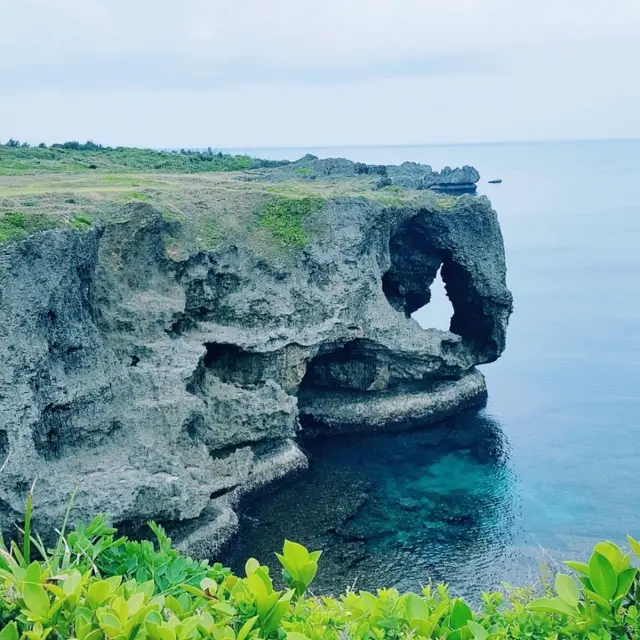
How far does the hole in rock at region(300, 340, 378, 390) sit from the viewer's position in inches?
1497

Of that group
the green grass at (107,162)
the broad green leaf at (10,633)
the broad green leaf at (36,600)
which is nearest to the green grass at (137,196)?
the green grass at (107,162)

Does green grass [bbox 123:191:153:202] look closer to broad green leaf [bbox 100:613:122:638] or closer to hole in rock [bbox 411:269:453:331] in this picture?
broad green leaf [bbox 100:613:122:638]

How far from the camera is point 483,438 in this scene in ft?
125

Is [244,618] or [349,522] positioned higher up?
[244,618]

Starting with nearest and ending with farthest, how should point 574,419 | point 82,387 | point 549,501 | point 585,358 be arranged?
point 82,387, point 549,501, point 574,419, point 585,358

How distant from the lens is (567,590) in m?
8.64

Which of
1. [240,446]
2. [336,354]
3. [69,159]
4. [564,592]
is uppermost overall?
[69,159]

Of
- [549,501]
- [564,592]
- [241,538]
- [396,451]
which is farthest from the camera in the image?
[396,451]

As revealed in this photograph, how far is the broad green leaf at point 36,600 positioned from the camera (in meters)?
8.02

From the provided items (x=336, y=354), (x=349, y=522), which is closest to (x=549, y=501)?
(x=349, y=522)

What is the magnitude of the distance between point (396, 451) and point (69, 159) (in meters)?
33.8

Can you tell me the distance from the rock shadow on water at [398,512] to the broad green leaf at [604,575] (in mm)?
17296

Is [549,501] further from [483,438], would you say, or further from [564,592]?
[564,592]

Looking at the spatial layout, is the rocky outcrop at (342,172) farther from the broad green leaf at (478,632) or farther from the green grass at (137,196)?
the broad green leaf at (478,632)
